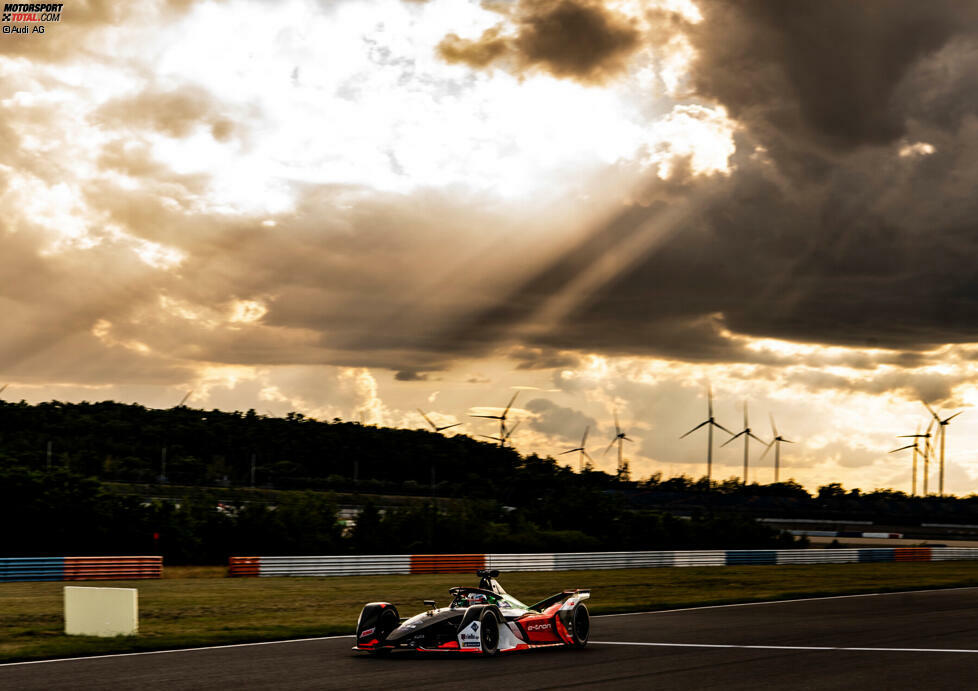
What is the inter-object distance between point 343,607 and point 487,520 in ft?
127

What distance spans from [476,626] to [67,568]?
3141cm

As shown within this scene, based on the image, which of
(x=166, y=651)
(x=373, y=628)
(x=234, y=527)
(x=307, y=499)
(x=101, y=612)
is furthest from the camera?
(x=307, y=499)

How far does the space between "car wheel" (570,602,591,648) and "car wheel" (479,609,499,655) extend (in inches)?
80.7

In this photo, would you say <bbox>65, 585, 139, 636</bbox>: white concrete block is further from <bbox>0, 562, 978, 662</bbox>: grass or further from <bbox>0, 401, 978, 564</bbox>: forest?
<bbox>0, 401, 978, 564</bbox>: forest

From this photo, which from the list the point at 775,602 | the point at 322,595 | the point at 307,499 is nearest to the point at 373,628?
the point at 322,595

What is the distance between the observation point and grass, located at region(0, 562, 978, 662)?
21938mm

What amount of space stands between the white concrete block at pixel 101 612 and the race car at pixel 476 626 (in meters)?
5.48

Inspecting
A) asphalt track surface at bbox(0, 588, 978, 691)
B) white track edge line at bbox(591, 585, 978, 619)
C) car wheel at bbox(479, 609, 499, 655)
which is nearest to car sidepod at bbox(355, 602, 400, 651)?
asphalt track surface at bbox(0, 588, 978, 691)

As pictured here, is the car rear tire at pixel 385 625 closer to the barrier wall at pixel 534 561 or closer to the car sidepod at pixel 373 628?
the car sidepod at pixel 373 628

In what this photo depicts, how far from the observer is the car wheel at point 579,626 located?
19.1 m

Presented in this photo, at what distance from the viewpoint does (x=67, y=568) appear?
43219 millimetres

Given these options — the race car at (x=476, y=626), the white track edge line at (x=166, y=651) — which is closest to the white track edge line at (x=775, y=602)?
the white track edge line at (x=166, y=651)

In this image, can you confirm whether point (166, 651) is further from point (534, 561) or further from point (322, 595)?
point (534, 561)

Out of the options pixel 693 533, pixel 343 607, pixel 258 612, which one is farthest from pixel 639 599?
pixel 693 533
